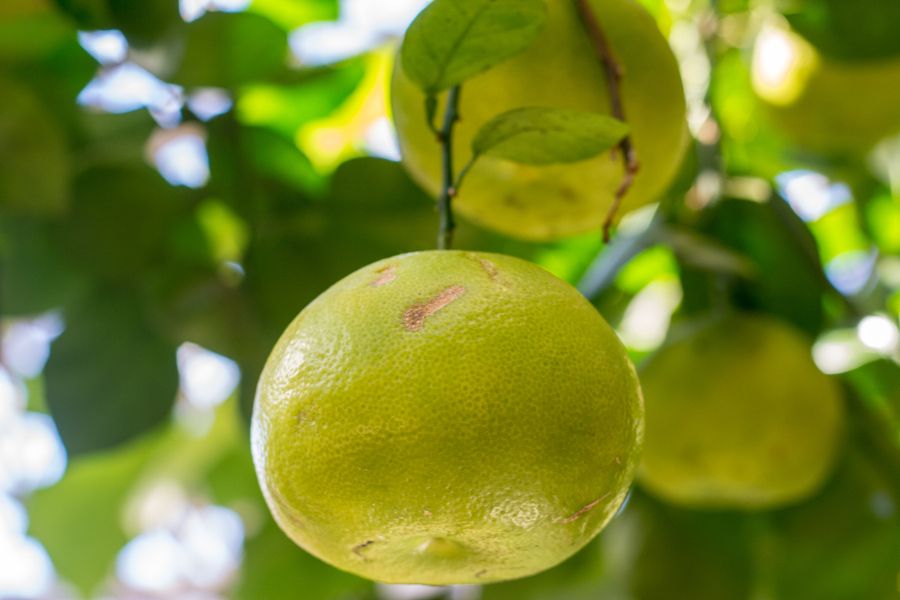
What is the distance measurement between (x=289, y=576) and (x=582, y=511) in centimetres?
100

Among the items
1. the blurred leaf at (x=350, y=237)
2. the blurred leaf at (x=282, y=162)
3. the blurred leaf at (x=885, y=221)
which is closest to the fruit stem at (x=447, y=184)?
the blurred leaf at (x=350, y=237)

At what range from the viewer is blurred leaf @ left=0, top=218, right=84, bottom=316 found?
131 cm

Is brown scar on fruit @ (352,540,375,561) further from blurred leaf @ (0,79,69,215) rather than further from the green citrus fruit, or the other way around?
the green citrus fruit

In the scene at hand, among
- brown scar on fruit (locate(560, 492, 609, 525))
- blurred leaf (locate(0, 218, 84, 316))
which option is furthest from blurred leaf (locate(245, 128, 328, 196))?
brown scar on fruit (locate(560, 492, 609, 525))

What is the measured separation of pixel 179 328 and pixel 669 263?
30.3 inches

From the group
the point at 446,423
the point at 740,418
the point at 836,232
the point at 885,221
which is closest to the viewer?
the point at 446,423

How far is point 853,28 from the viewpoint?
3.80 feet

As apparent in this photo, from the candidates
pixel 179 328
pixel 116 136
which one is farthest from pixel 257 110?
pixel 179 328

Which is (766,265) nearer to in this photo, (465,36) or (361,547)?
(465,36)

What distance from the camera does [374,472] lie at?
21.7 inches

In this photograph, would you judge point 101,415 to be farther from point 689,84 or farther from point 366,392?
point 689,84

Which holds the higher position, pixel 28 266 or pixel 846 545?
pixel 28 266

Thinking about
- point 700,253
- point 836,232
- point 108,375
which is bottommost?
point 836,232

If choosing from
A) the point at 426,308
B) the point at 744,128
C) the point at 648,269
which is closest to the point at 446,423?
the point at 426,308
